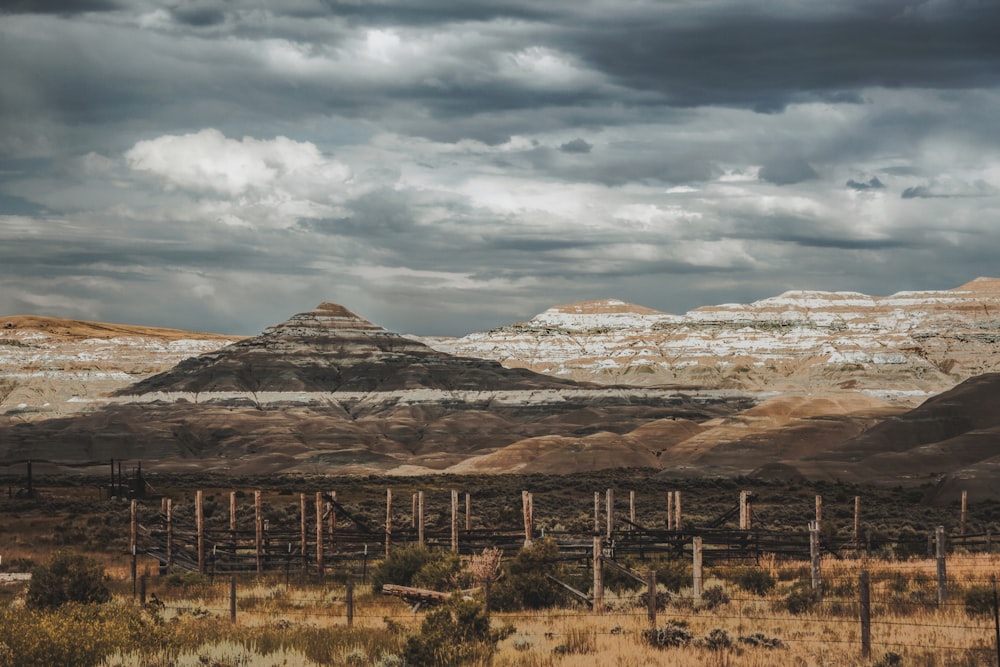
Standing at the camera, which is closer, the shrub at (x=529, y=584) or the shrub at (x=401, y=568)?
the shrub at (x=529, y=584)

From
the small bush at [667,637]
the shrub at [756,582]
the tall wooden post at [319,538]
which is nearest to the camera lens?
the small bush at [667,637]

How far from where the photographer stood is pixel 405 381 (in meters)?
171

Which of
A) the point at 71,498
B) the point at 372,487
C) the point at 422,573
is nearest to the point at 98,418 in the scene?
the point at 372,487

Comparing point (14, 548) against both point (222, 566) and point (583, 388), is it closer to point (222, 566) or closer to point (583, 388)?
point (222, 566)

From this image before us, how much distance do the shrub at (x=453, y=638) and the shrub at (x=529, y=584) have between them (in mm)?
4614

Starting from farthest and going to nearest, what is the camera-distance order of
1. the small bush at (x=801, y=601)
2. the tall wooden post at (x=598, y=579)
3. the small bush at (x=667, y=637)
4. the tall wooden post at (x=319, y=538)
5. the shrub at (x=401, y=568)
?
the tall wooden post at (x=319, y=538) < the shrub at (x=401, y=568) < the tall wooden post at (x=598, y=579) < the small bush at (x=801, y=601) < the small bush at (x=667, y=637)

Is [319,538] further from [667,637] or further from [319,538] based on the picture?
[667,637]

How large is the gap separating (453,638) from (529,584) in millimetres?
6188

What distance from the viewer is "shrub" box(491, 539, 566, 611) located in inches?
786

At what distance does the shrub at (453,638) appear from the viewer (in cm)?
1338

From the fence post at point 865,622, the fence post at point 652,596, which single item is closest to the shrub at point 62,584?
the fence post at point 652,596

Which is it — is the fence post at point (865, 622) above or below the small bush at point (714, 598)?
above

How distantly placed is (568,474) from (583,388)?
82464 mm

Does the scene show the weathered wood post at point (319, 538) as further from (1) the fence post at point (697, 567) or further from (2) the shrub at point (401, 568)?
(1) the fence post at point (697, 567)
